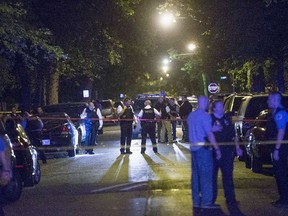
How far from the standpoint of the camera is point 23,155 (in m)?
12.9

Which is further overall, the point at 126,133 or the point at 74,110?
the point at 74,110

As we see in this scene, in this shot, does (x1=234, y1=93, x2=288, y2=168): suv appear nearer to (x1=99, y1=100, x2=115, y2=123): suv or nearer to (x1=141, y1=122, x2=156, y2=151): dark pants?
(x1=141, y1=122, x2=156, y2=151): dark pants

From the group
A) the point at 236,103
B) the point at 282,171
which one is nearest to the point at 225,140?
the point at 282,171

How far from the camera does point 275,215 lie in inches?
391

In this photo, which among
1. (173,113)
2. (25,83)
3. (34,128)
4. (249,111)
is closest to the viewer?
(249,111)

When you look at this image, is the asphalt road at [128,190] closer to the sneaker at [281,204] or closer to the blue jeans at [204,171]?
the sneaker at [281,204]

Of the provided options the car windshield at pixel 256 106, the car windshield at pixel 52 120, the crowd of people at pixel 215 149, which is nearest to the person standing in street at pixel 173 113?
the car windshield at pixel 52 120

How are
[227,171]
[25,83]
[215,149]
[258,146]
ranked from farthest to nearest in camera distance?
[25,83], [258,146], [227,171], [215,149]

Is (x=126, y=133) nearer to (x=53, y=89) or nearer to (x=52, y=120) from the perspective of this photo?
(x=52, y=120)

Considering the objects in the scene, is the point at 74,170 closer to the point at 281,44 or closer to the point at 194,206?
the point at 194,206

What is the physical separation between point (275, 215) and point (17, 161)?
527 centimetres

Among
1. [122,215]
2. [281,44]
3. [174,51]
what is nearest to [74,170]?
[122,215]

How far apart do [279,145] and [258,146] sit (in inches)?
152

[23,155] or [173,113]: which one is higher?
[173,113]
